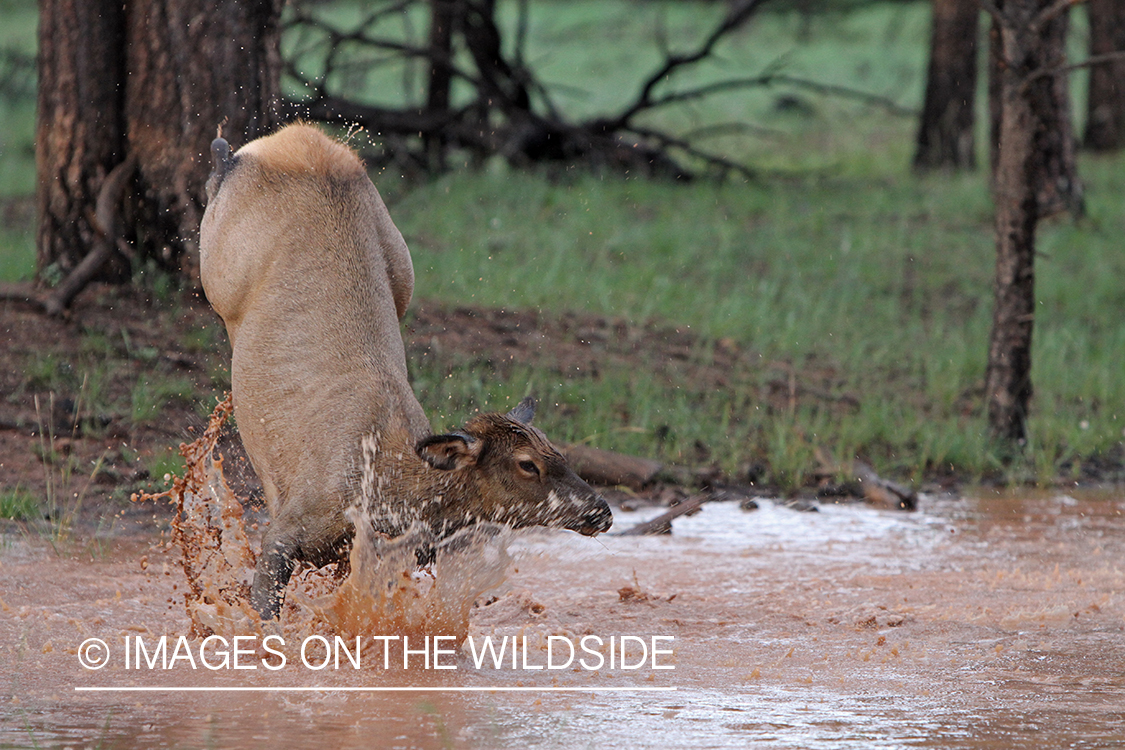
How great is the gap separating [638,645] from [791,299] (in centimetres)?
680

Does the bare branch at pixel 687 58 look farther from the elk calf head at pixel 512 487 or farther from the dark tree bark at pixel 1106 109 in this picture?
the elk calf head at pixel 512 487

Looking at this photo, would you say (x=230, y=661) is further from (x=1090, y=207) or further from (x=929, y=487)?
(x=1090, y=207)

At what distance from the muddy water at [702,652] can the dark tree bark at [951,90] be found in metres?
10.1

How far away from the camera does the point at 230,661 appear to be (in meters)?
4.74

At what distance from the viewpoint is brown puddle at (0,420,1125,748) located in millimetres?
3969

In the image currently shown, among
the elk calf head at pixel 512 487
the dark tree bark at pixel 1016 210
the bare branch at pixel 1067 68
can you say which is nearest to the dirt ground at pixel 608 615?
the elk calf head at pixel 512 487

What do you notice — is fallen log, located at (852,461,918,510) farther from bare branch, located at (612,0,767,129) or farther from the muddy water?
bare branch, located at (612,0,767,129)

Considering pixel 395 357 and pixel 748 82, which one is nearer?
pixel 395 357

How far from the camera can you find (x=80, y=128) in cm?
887

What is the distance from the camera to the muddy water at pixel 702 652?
13.0 feet

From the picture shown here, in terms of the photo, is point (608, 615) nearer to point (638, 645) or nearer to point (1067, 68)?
point (638, 645)

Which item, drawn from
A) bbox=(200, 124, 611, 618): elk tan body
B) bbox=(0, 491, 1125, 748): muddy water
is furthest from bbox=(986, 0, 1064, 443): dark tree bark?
bbox=(200, 124, 611, 618): elk tan body

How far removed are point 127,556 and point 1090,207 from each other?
1203 cm

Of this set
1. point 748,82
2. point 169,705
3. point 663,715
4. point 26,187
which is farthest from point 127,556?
point 26,187
